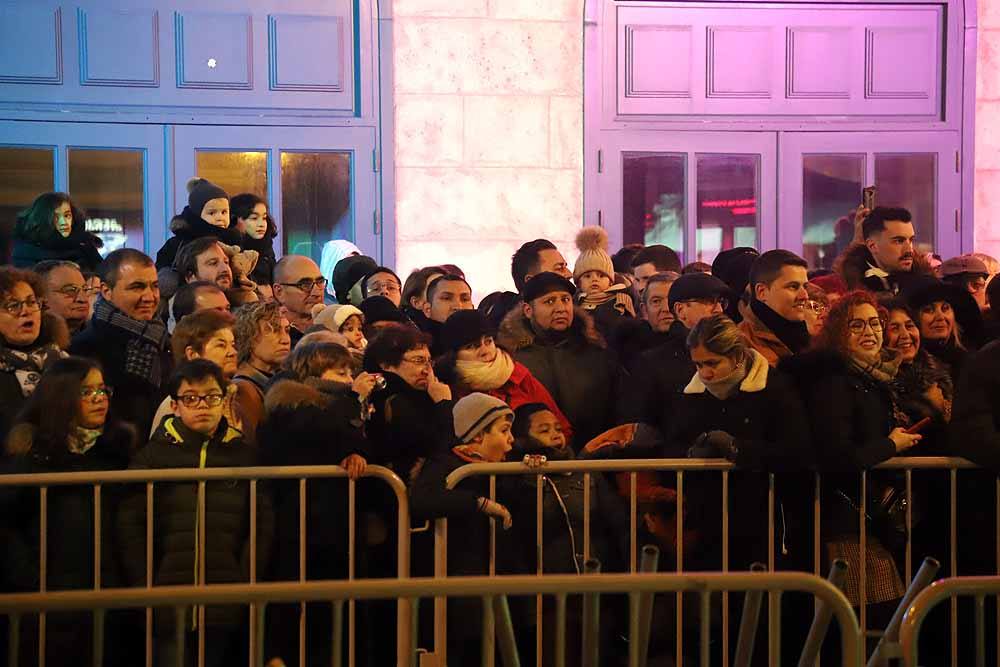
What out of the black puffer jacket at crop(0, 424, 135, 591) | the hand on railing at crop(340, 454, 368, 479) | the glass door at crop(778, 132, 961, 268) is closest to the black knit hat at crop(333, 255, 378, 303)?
the hand on railing at crop(340, 454, 368, 479)

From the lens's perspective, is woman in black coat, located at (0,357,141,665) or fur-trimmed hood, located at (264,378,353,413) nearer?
woman in black coat, located at (0,357,141,665)

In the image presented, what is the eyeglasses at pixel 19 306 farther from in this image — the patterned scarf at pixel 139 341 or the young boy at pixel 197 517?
the young boy at pixel 197 517

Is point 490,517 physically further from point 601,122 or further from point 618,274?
point 601,122

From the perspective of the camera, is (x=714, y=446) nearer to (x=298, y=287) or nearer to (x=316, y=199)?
(x=298, y=287)

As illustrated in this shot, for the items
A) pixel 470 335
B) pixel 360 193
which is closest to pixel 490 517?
pixel 470 335

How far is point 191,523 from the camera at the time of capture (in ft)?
17.1

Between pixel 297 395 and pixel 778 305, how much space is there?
219 centimetres

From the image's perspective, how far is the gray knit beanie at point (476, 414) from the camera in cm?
573

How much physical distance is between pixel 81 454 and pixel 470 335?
1.76 meters

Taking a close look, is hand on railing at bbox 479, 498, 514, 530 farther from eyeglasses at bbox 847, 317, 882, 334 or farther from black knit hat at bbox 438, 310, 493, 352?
eyeglasses at bbox 847, 317, 882, 334

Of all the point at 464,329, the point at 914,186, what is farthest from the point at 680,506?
the point at 914,186

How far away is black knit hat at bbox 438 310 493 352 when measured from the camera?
6270 millimetres

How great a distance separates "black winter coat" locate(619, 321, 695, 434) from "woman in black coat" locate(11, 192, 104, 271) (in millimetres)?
3379

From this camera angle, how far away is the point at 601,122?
11109 millimetres
